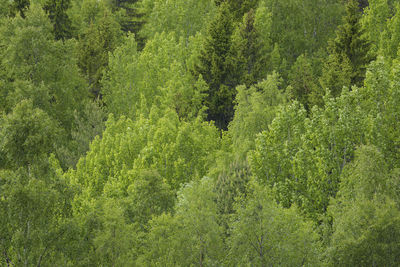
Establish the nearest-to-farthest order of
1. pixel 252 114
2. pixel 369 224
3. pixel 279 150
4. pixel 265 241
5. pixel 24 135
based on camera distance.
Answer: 1. pixel 369 224
2. pixel 24 135
3. pixel 265 241
4. pixel 279 150
5. pixel 252 114

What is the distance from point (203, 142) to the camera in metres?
40.8

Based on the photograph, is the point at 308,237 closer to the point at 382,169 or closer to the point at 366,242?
the point at 366,242

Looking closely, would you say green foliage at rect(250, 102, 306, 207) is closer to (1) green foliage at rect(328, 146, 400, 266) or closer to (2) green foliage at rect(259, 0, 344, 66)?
(1) green foliage at rect(328, 146, 400, 266)

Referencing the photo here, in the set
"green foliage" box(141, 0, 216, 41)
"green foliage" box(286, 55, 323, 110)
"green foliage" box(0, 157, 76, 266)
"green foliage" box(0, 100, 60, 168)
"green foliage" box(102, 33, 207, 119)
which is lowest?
"green foliage" box(0, 157, 76, 266)

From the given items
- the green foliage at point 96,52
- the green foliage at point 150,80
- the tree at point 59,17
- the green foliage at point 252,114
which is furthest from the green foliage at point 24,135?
the tree at point 59,17

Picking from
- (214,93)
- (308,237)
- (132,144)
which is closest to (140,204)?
(308,237)

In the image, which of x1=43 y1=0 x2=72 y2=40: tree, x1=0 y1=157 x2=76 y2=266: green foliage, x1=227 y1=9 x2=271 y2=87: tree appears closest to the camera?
x1=0 y1=157 x2=76 y2=266: green foliage

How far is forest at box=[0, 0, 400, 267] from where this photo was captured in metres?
23.5

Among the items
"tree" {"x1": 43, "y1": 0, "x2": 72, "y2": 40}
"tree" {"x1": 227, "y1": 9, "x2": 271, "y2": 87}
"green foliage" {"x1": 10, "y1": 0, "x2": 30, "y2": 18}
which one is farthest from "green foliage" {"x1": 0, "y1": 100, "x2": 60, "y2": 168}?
"tree" {"x1": 43, "y1": 0, "x2": 72, "y2": 40}

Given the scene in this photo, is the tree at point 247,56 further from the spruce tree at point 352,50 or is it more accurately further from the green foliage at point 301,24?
the green foliage at point 301,24

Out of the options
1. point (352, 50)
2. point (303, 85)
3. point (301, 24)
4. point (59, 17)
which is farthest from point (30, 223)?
point (301, 24)

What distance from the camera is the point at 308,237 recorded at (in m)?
23.8

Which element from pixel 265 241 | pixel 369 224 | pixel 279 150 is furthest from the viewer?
pixel 279 150

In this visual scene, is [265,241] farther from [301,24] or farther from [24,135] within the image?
[301,24]
